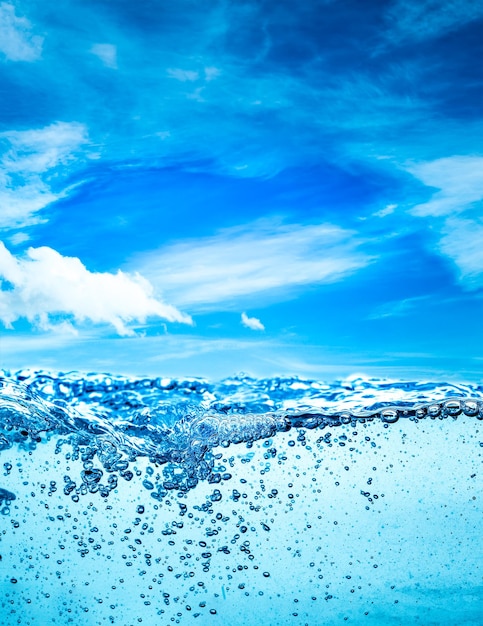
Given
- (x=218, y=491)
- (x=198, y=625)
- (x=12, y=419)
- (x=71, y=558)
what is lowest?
(x=198, y=625)

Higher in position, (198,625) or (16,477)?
(16,477)

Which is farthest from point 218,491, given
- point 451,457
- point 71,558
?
point 451,457

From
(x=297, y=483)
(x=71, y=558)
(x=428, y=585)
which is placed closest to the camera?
(x=297, y=483)

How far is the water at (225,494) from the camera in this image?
17.8 ft

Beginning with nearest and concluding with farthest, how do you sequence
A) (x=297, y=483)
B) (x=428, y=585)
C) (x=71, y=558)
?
1. (x=297, y=483)
2. (x=71, y=558)
3. (x=428, y=585)

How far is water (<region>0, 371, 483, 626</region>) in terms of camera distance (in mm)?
5418

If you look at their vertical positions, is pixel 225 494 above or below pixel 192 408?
below

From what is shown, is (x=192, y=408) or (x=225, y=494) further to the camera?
(x=225, y=494)

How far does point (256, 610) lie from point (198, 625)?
2.22ft

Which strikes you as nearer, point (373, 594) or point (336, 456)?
point (336, 456)

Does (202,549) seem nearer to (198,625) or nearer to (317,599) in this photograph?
(198,625)

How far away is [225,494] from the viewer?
555cm

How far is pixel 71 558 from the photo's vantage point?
5.70m

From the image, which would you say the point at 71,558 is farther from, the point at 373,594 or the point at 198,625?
the point at 373,594
